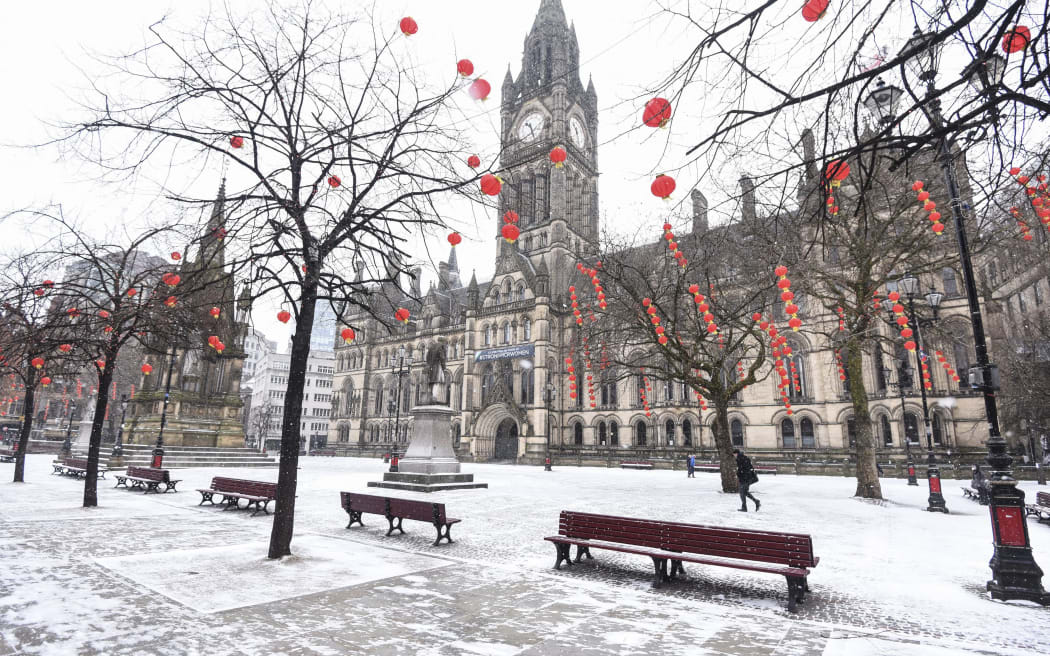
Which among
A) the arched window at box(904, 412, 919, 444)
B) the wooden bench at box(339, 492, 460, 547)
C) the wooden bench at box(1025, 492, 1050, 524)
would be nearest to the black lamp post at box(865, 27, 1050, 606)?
the wooden bench at box(1025, 492, 1050, 524)

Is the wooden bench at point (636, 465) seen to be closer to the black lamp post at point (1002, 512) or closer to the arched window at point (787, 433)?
the arched window at point (787, 433)

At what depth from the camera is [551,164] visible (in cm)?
4972

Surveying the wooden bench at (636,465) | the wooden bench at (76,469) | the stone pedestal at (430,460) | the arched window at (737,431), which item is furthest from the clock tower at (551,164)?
the wooden bench at (76,469)

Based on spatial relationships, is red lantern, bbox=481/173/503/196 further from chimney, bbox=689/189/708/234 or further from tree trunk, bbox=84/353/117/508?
tree trunk, bbox=84/353/117/508

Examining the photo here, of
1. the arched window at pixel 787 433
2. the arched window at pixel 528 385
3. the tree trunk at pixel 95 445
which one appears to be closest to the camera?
the tree trunk at pixel 95 445

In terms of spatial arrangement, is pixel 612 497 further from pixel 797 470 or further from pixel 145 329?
pixel 797 470

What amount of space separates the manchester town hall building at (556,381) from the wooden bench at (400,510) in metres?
16.4

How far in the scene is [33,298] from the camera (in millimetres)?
6492

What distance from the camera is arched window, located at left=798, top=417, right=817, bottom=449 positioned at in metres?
33.0

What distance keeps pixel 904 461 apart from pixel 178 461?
3596cm

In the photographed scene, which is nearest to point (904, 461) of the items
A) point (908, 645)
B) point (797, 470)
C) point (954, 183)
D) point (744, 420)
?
point (797, 470)

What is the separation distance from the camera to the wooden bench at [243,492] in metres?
11.0

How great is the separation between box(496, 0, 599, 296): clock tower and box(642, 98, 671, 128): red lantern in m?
42.3

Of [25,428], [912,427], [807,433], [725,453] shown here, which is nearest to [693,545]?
[725,453]
